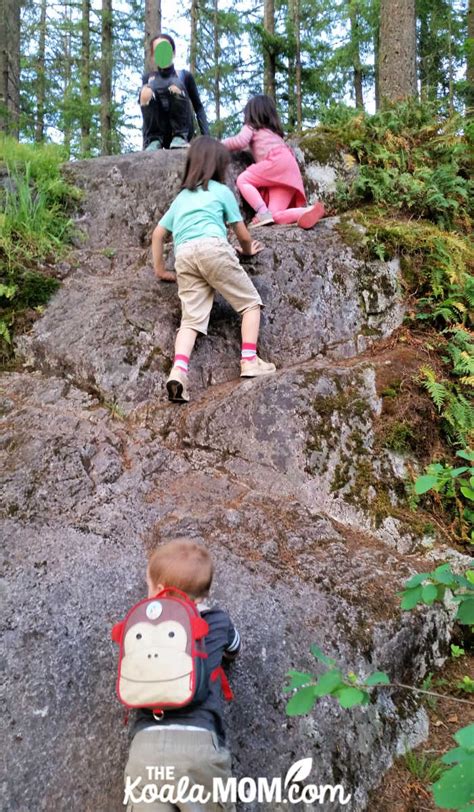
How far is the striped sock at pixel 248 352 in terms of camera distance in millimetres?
4359

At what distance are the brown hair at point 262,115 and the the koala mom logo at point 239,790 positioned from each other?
21.4ft

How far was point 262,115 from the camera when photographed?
20.7 feet

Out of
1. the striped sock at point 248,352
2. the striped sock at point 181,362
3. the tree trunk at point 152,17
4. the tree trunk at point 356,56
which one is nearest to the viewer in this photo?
the striped sock at point 181,362

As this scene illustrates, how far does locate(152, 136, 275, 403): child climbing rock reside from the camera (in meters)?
4.26

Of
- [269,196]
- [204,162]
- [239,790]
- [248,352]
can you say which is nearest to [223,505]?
[248,352]

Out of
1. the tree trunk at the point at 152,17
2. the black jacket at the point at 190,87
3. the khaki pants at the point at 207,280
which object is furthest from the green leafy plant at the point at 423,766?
the tree trunk at the point at 152,17

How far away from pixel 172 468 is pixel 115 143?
49.1 feet

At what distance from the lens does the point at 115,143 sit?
15617 millimetres

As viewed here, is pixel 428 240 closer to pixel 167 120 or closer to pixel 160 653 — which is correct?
pixel 167 120

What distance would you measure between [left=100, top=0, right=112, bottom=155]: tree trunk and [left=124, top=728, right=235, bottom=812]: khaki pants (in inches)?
627

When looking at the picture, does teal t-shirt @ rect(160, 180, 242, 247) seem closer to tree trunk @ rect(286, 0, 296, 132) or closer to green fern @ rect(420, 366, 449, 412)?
green fern @ rect(420, 366, 449, 412)

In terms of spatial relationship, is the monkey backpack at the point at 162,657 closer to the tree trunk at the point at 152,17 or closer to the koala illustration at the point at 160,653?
the koala illustration at the point at 160,653

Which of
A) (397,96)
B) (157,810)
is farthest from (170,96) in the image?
(157,810)

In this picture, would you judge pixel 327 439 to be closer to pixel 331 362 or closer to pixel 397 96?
pixel 331 362
